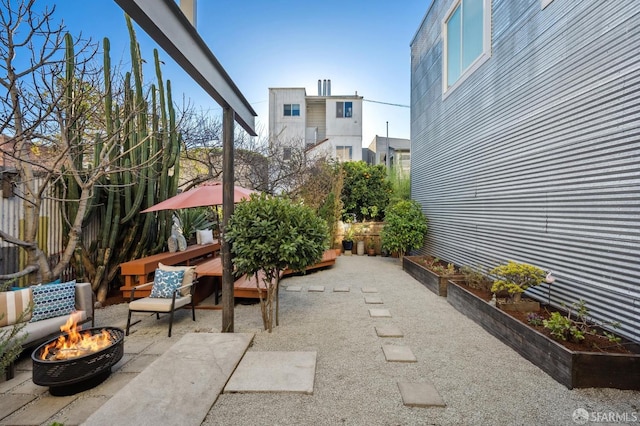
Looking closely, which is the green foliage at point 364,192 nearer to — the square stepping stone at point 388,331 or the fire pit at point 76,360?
the square stepping stone at point 388,331

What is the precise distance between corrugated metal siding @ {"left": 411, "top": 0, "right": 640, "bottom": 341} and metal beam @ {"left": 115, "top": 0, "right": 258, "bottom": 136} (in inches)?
155

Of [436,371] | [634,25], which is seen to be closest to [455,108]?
[634,25]

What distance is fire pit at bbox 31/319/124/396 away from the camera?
7.82 ft

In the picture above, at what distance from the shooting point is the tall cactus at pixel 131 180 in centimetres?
494

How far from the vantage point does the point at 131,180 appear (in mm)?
5391

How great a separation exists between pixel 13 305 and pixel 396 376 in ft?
12.5

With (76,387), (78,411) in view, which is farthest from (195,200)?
(78,411)

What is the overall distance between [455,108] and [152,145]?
6161 millimetres

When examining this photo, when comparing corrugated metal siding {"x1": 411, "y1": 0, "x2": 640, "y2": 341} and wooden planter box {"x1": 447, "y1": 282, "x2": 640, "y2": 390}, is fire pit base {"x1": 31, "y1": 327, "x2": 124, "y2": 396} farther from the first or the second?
corrugated metal siding {"x1": 411, "y1": 0, "x2": 640, "y2": 341}

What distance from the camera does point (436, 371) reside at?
2852mm

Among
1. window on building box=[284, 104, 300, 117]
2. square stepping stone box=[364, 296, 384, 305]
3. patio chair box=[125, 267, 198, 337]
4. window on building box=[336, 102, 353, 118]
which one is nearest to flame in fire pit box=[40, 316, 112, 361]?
patio chair box=[125, 267, 198, 337]

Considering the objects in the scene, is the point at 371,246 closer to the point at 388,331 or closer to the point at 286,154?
the point at 286,154

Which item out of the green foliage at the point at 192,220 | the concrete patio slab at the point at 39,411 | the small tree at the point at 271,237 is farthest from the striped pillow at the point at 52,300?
the green foliage at the point at 192,220

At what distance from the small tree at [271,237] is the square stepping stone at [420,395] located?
1.75 meters
